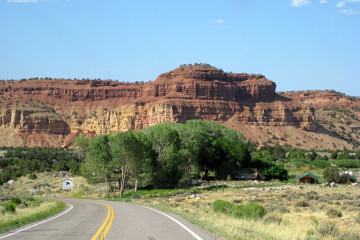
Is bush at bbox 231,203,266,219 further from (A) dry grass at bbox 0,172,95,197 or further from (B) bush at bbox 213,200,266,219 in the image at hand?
(A) dry grass at bbox 0,172,95,197

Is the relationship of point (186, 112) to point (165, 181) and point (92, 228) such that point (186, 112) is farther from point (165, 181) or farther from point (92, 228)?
point (92, 228)

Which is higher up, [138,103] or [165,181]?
[138,103]

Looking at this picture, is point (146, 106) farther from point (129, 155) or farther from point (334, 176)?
point (129, 155)

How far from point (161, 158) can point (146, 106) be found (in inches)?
3578

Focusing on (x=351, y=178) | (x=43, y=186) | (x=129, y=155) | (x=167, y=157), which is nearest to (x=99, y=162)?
(x=129, y=155)

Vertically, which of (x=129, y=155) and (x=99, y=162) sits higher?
(x=129, y=155)

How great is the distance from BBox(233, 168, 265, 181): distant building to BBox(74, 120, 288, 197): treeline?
954 mm

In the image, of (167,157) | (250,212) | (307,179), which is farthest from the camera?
(307,179)

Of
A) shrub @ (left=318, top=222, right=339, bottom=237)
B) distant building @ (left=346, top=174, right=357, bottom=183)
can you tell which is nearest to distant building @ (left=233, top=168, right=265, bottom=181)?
distant building @ (left=346, top=174, right=357, bottom=183)

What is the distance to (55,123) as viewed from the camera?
144250 mm

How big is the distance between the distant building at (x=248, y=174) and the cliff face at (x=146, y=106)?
2333 inches

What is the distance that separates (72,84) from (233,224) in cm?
15726

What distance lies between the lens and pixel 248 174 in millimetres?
69500

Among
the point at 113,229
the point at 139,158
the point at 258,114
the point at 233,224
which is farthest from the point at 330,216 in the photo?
the point at 258,114
